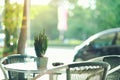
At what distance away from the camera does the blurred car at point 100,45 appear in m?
9.85

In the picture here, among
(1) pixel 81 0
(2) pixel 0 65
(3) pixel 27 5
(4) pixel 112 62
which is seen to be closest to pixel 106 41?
(3) pixel 27 5

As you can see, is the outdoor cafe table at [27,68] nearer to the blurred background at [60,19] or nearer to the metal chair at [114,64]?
the metal chair at [114,64]

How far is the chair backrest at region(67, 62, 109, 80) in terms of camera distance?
3.56 m

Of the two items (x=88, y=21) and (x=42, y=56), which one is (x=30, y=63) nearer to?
(x=42, y=56)

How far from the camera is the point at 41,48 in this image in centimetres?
455

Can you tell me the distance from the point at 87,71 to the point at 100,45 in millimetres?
6788

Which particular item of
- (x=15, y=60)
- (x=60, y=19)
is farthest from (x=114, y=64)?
(x=60, y=19)

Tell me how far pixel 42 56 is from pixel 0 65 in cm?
53

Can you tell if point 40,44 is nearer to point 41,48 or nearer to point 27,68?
point 41,48

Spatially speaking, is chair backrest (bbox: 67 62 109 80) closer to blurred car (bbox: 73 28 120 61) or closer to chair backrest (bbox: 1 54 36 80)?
chair backrest (bbox: 1 54 36 80)

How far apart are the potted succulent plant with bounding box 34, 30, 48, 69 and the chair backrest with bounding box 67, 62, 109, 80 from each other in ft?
3.26

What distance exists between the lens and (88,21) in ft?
102

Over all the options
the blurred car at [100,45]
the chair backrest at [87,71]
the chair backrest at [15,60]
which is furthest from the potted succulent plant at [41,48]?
the blurred car at [100,45]

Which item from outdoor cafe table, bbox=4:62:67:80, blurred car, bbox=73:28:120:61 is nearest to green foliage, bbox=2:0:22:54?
blurred car, bbox=73:28:120:61
